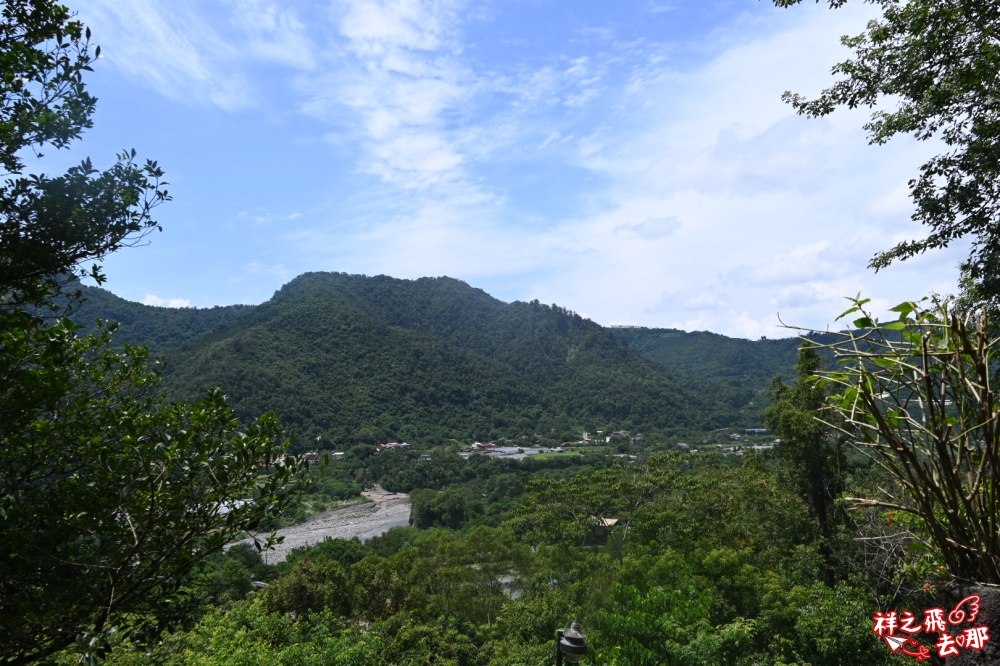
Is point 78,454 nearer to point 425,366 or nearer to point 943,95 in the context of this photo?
point 943,95

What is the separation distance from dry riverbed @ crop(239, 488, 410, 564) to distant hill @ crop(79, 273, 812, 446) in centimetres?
896

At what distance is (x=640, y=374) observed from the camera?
9138 centimetres

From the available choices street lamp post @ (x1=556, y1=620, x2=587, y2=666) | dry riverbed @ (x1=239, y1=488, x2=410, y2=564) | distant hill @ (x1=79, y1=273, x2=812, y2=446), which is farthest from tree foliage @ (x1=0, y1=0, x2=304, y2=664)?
distant hill @ (x1=79, y1=273, x2=812, y2=446)

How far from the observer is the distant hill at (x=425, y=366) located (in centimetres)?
5706

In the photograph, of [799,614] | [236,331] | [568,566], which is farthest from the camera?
[236,331]

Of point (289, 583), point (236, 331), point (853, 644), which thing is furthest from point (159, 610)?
point (236, 331)

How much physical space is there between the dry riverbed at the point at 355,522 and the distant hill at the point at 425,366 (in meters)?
8.96

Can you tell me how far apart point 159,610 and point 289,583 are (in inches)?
413

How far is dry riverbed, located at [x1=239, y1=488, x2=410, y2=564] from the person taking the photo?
32.9 meters

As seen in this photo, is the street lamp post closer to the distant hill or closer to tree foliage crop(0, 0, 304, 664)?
tree foliage crop(0, 0, 304, 664)

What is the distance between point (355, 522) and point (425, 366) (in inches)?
1544

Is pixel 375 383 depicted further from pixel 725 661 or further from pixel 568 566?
pixel 725 661

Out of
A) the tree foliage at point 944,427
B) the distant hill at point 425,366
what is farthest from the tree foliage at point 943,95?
the distant hill at point 425,366

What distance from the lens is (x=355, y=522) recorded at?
38219 mm
